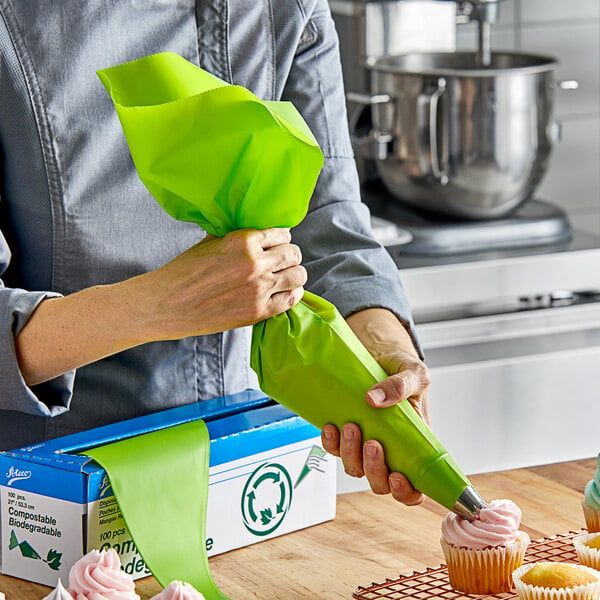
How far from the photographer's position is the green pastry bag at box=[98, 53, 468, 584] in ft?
3.00

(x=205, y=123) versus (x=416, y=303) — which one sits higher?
(x=205, y=123)

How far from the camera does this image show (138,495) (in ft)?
3.26

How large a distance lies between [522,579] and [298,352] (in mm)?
262

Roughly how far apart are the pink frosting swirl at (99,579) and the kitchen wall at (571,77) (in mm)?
1672

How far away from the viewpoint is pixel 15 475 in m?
1.01

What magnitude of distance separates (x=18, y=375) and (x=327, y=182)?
1.31ft

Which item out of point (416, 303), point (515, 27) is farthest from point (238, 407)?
point (515, 27)

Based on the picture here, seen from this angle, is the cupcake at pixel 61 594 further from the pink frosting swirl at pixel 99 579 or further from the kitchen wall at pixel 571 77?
the kitchen wall at pixel 571 77

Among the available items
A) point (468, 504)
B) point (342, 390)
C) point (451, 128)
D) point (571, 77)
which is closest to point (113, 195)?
point (342, 390)

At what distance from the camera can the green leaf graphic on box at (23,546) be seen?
1.02 meters

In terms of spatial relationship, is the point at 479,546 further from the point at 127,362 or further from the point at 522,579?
the point at 127,362

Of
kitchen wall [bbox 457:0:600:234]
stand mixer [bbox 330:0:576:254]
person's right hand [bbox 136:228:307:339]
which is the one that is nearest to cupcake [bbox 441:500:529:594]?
person's right hand [bbox 136:228:307:339]

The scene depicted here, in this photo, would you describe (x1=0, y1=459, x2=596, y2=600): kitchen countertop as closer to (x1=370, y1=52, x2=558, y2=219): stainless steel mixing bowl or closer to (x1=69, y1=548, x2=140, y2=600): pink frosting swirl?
Answer: (x1=69, y1=548, x2=140, y2=600): pink frosting swirl

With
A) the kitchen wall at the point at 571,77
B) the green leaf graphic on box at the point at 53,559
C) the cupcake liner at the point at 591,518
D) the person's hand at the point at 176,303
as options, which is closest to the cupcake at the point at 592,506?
the cupcake liner at the point at 591,518
